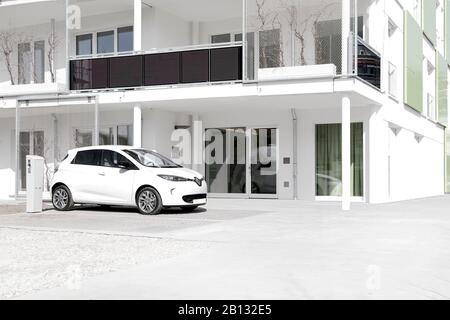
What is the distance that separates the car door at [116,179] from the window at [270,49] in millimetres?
5504

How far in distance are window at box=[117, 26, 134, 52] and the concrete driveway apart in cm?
803

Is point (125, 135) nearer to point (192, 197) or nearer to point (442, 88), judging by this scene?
point (192, 197)

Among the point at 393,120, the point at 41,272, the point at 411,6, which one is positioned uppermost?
the point at 411,6

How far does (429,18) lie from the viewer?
25.5 m

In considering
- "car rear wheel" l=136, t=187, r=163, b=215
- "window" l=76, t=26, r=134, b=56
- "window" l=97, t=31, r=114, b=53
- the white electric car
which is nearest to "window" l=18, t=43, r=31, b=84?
"window" l=76, t=26, r=134, b=56

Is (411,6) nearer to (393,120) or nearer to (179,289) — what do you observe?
(393,120)

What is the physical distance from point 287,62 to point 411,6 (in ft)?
26.1

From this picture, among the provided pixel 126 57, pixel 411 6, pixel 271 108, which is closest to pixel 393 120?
pixel 271 108

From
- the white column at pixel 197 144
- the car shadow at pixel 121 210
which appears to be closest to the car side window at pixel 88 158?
the car shadow at pixel 121 210

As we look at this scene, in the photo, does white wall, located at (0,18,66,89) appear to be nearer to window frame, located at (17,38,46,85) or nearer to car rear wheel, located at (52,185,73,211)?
window frame, located at (17,38,46,85)


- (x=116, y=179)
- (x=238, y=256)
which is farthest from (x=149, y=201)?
(x=238, y=256)

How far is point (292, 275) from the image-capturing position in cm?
611

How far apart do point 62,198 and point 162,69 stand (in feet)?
16.0

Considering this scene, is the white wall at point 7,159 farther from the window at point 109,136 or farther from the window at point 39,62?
the window at point 109,136
